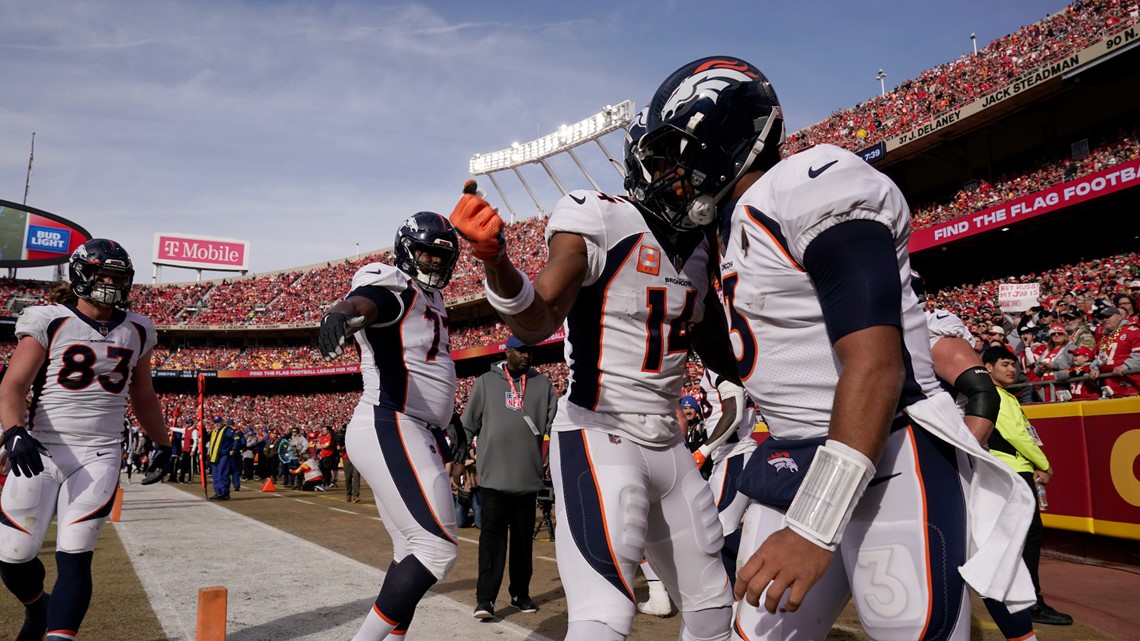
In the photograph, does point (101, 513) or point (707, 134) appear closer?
point (707, 134)

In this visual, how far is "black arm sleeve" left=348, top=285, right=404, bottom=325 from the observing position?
13.7 feet

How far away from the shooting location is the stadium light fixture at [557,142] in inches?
1694

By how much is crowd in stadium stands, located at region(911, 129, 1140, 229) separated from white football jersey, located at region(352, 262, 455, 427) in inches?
740

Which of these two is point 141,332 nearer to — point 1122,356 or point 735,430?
point 735,430

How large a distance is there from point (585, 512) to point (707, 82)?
1.40 m

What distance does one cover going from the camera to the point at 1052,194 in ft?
60.6

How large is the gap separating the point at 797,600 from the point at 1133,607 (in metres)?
6.09

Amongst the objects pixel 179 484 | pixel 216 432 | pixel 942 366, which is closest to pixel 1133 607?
pixel 942 366

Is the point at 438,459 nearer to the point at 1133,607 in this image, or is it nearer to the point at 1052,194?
the point at 1133,607

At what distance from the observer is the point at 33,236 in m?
48.0

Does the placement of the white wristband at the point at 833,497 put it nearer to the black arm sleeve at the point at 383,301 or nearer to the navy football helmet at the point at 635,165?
the navy football helmet at the point at 635,165

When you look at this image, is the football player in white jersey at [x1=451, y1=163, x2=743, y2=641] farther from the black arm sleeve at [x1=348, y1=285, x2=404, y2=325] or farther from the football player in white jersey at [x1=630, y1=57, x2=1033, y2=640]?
the black arm sleeve at [x1=348, y1=285, x2=404, y2=325]

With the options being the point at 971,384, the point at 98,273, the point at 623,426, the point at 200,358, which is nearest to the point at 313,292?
the point at 200,358

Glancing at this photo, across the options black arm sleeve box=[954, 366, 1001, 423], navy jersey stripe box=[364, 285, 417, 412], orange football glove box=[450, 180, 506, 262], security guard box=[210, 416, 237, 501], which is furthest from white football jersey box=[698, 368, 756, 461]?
security guard box=[210, 416, 237, 501]
